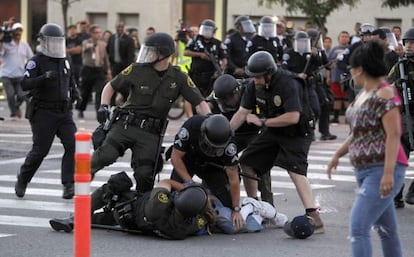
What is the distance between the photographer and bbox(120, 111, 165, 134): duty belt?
10.1m

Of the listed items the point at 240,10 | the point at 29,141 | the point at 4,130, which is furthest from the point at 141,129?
the point at 240,10

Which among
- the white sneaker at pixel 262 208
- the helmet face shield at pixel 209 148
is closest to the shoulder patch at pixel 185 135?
the helmet face shield at pixel 209 148

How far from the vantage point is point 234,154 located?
31.0 ft

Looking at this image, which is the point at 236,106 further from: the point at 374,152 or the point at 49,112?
the point at 374,152

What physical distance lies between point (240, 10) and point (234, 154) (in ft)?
76.3

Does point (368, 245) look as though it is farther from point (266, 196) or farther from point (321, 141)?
point (321, 141)

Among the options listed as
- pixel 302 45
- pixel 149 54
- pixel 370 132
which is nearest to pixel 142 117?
pixel 149 54

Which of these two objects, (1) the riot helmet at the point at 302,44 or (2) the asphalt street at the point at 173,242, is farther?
(1) the riot helmet at the point at 302,44

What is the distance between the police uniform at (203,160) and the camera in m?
9.47

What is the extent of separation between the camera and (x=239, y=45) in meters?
19.1

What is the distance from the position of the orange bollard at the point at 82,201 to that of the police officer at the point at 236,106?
10.4 feet

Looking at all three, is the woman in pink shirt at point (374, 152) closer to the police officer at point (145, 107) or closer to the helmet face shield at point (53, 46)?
the police officer at point (145, 107)

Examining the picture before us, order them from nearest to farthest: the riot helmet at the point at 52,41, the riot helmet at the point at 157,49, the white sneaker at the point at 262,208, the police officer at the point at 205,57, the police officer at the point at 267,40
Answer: the white sneaker at the point at 262,208 < the riot helmet at the point at 157,49 < the riot helmet at the point at 52,41 < the police officer at the point at 267,40 < the police officer at the point at 205,57

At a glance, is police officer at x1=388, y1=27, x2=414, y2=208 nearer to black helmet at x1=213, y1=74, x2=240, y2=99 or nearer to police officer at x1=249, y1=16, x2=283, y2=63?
black helmet at x1=213, y1=74, x2=240, y2=99
